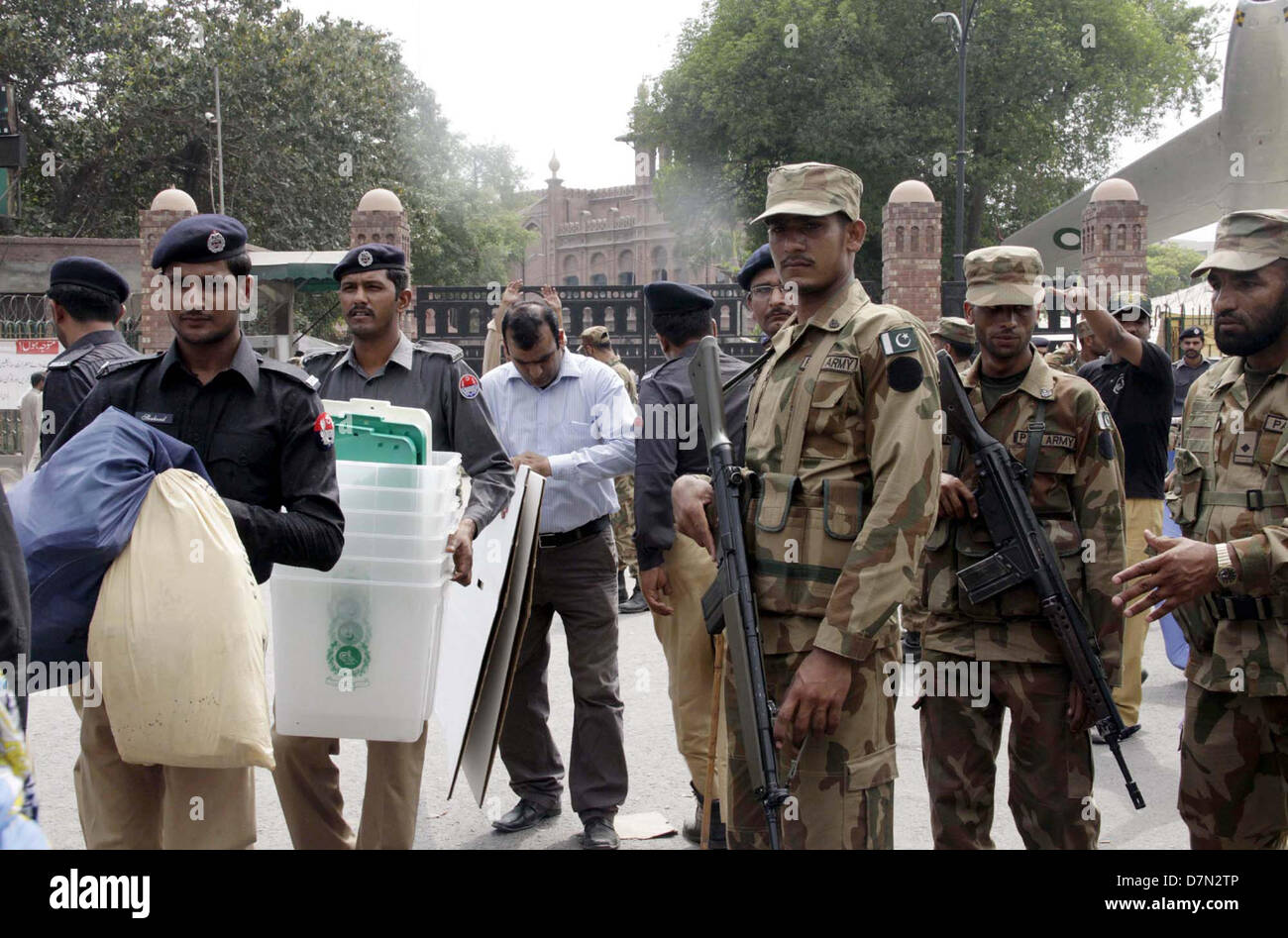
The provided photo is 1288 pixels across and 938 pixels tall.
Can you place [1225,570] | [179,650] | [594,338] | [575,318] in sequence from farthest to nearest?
1. [575,318]
2. [594,338]
3. [1225,570]
4. [179,650]

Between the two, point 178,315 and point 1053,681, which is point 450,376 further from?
point 1053,681

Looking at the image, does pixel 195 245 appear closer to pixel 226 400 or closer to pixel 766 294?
pixel 226 400

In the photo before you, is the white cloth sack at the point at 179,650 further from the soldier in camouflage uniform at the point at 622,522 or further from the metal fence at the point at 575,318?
the metal fence at the point at 575,318

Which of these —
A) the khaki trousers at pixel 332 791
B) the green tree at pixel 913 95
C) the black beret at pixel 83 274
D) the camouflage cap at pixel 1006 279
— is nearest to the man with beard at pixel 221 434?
the khaki trousers at pixel 332 791

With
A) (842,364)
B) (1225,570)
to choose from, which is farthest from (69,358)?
(1225,570)

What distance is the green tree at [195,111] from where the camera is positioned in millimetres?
26750

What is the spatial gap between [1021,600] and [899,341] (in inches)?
47.7

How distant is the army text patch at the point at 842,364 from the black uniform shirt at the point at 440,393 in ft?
4.81

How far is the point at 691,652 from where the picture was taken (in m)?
4.49

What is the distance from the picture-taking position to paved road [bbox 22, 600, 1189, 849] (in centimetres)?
445

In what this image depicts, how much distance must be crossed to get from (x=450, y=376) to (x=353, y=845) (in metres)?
1.60

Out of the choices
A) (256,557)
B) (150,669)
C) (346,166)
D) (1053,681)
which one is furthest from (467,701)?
(346,166)

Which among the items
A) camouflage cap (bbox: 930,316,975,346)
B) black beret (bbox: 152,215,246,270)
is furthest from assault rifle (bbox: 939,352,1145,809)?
camouflage cap (bbox: 930,316,975,346)

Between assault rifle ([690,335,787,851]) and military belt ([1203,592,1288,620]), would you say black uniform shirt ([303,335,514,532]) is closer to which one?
assault rifle ([690,335,787,851])
